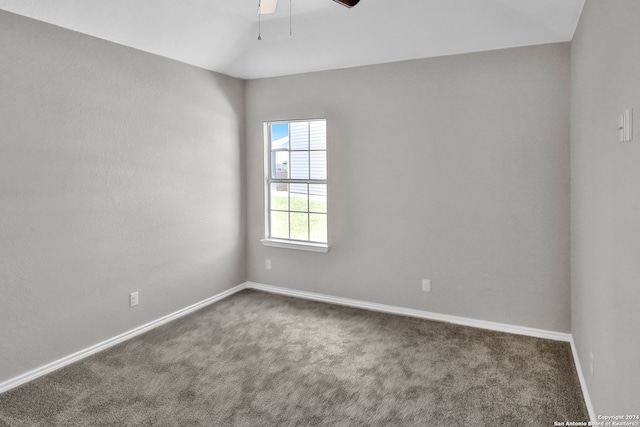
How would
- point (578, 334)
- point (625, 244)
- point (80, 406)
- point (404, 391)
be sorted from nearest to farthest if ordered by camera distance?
point (625, 244) → point (80, 406) → point (404, 391) → point (578, 334)

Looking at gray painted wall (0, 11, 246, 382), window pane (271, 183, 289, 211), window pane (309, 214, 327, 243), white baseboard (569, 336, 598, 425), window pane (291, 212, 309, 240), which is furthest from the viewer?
window pane (271, 183, 289, 211)

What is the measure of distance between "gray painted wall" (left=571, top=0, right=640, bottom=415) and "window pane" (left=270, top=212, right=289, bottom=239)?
2.97m

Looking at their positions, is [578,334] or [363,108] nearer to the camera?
[578,334]

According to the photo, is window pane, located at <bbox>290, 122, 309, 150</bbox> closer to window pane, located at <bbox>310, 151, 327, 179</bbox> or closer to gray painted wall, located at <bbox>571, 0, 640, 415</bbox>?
window pane, located at <bbox>310, 151, 327, 179</bbox>

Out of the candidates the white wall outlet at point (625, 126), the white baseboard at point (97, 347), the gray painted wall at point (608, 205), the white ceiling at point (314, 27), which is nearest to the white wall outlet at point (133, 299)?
the white baseboard at point (97, 347)

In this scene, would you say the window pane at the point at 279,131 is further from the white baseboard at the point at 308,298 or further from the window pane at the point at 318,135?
the white baseboard at the point at 308,298

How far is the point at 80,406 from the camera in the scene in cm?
259

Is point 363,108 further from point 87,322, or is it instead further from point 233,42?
point 87,322

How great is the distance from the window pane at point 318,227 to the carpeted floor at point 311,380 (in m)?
1.06

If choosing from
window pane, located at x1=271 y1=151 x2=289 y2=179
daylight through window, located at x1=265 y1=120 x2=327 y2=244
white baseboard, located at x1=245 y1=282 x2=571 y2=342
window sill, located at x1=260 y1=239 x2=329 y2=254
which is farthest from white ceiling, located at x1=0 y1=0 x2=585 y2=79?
white baseboard, located at x1=245 y1=282 x2=571 y2=342

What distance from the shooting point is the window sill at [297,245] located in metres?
4.60

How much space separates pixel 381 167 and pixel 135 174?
90.7 inches

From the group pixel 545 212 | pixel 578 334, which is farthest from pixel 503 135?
pixel 578 334

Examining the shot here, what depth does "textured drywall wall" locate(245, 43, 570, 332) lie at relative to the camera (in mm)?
3537
